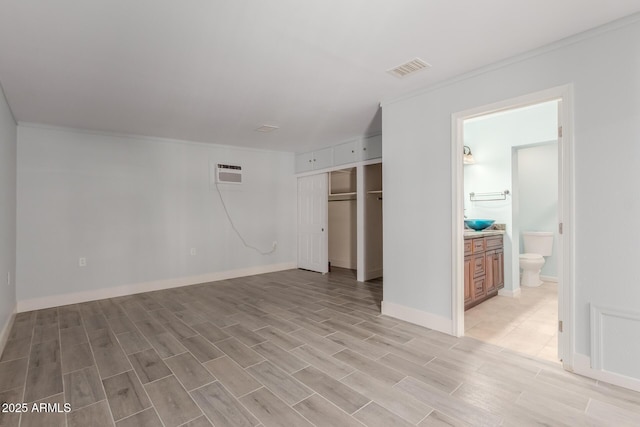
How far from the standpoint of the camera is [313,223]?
6.07 metres

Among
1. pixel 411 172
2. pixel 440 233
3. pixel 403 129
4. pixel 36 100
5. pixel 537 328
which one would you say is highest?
pixel 36 100

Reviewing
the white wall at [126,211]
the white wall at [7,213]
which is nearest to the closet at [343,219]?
Answer: the white wall at [126,211]

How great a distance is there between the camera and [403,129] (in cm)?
327

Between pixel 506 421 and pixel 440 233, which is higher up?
pixel 440 233

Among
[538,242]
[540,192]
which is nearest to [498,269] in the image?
[538,242]

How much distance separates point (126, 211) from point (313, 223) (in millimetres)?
3156

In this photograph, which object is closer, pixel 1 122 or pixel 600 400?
pixel 600 400

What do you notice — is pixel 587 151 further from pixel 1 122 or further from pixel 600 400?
pixel 1 122

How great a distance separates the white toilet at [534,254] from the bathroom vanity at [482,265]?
0.73 meters

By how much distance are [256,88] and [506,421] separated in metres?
3.19

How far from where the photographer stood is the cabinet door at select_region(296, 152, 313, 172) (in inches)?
239

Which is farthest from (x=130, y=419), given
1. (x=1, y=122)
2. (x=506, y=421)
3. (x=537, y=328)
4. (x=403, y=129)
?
(x=537, y=328)

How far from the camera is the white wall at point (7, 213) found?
285 centimetres

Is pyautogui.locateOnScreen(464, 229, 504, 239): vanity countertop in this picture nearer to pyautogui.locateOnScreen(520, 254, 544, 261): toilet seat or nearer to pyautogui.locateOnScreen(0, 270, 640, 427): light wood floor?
pyautogui.locateOnScreen(520, 254, 544, 261): toilet seat
